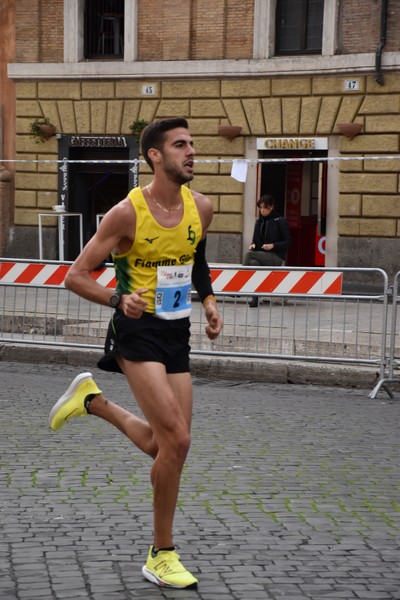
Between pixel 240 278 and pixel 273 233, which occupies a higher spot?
pixel 273 233

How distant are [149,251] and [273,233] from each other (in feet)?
47.8

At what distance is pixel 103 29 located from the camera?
90.4 feet

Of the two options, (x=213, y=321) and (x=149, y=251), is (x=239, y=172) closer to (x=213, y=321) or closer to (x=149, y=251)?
(x=213, y=321)

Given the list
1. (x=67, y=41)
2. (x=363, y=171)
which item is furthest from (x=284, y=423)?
(x=67, y=41)

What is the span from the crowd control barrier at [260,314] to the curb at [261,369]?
0.09 meters

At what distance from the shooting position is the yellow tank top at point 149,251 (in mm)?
5445

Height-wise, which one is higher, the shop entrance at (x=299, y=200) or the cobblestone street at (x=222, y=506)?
the shop entrance at (x=299, y=200)

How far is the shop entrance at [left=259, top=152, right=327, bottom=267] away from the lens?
2550 cm

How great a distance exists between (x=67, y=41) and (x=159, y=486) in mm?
23099

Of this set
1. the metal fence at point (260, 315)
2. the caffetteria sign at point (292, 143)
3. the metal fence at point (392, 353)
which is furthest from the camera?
the caffetteria sign at point (292, 143)

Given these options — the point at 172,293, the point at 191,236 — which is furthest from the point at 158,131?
the point at 172,293

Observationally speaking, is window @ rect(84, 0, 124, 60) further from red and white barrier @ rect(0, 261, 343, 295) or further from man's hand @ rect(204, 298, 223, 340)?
man's hand @ rect(204, 298, 223, 340)

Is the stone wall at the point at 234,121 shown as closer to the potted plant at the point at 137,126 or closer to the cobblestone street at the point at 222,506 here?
the potted plant at the point at 137,126

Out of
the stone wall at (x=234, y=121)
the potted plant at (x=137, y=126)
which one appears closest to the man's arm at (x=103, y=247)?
the stone wall at (x=234, y=121)
